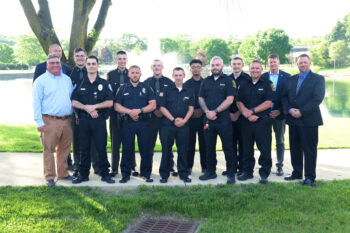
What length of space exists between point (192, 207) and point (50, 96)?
282 cm

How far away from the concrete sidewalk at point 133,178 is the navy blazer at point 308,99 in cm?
109

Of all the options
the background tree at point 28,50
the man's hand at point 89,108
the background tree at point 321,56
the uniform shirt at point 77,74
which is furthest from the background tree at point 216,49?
the man's hand at point 89,108

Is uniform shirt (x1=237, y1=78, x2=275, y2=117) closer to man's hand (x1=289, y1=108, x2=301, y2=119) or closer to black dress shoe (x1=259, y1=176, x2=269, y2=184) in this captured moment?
man's hand (x1=289, y1=108, x2=301, y2=119)

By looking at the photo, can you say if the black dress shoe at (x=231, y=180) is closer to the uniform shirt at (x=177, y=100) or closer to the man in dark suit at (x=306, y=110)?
the man in dark suit at (x=306, y=110)

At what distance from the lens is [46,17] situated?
809cm

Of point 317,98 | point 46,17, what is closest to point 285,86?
point 317,98

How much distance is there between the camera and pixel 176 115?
569 cm

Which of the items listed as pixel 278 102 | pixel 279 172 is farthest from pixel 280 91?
pixel 279 172

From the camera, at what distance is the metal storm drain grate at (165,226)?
409 cm

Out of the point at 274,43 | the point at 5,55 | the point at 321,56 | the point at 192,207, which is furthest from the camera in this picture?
the point at 5,55

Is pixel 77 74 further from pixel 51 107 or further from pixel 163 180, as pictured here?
pixel 163 180

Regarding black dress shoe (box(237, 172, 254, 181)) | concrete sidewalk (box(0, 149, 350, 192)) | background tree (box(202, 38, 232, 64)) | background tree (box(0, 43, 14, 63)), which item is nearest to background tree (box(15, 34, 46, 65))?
background tree (box(0, 43, 14, 63))

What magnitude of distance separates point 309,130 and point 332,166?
67.0 inches

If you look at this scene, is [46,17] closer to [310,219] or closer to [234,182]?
[234,182]
